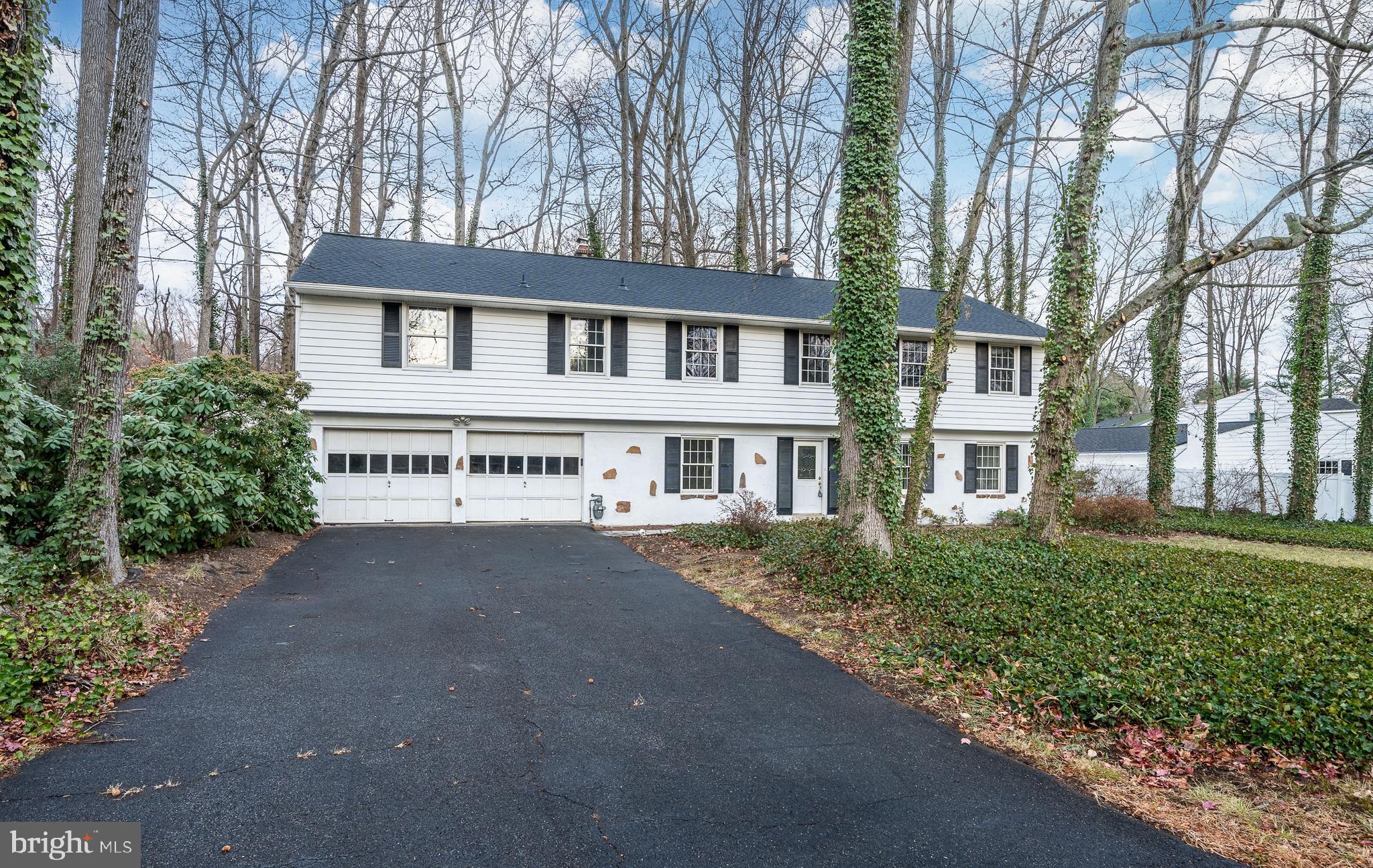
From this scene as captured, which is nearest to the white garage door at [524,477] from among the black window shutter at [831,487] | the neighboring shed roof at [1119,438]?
the black window shutter at [831,487]

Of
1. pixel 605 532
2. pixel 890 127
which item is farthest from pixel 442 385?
pixel 890 127

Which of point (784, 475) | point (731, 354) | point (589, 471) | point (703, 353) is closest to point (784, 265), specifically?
point (731, 354)

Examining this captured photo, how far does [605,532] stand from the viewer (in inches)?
542

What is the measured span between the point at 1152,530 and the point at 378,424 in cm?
1797

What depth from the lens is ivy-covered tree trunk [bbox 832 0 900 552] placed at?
27.6 feet

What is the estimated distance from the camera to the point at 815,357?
52.5 feet

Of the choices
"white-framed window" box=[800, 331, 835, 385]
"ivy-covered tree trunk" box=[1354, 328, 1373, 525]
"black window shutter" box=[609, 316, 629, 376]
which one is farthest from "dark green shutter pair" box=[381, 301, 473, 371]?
"ivy-covered tree trunk" box=[1354, 328, 1373, 525]

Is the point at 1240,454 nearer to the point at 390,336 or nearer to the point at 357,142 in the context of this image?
the point at 390,336

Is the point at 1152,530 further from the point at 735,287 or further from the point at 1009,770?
the point at 1009,770

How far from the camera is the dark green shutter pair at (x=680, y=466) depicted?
50.1 ft

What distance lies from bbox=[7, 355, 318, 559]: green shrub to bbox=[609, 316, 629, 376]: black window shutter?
6.29 meters

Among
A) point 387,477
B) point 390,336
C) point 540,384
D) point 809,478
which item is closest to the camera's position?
point 390,336

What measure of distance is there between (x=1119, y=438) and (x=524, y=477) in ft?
96.5

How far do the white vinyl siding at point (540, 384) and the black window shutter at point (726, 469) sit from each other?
1.74 ft
